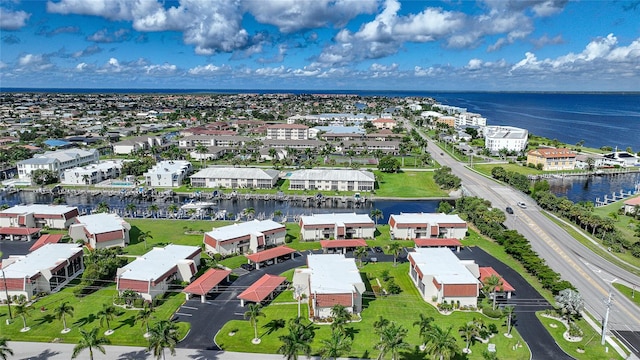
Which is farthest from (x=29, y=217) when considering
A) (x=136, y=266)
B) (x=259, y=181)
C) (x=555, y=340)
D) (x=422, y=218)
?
(x=555, y=340)

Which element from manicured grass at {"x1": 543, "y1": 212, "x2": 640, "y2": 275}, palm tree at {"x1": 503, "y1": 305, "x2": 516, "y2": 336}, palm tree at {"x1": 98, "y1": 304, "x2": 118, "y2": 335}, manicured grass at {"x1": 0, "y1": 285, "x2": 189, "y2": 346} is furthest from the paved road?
palm tree at {"x1": 98, "y1": 304, "x2": 118, "y2": 335}

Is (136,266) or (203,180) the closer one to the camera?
(136,266)

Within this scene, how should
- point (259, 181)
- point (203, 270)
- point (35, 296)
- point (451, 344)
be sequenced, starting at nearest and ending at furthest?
point (451, 344) → point (35, 296) → point (203, 270) → point (259, 181)

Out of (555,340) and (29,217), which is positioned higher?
(29,217)

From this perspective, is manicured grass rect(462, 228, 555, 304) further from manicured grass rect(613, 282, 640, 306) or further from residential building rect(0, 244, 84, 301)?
residential building rect(0, 244, 84, 301)

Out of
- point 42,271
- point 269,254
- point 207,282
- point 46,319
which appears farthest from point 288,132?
point 46,319

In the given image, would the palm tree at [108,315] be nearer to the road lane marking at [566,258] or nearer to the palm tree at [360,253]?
the palm tree at [360,253]

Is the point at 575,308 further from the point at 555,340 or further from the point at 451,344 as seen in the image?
the point at 451,344
